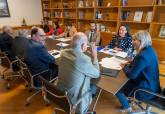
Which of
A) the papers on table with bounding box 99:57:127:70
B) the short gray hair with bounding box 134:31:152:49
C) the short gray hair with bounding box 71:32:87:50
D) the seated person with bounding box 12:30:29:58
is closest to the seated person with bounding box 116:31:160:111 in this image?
the short gray hair with bounding box 134:31:152:49

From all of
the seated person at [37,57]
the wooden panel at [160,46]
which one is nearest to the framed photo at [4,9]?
the seated person at [37,57]

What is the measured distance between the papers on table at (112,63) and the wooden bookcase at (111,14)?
5.88 feet

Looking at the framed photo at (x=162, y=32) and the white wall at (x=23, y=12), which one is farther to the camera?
the white wall at (x=23, y=12)

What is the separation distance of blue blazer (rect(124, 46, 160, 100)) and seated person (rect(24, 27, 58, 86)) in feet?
3.57

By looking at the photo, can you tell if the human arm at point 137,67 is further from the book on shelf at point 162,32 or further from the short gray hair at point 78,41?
the book on shelf at point 162,32

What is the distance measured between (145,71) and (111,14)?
2.96 meters

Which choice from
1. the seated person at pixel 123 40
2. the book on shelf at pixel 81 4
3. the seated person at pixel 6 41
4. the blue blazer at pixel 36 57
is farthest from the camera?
the book on shelf at pixel 81 4

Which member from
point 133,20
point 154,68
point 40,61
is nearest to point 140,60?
point 154,68

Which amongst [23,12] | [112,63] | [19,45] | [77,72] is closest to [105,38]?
[112,63]

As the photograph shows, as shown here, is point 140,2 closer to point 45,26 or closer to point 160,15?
point 160,15

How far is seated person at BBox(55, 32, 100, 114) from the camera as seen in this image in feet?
4.48

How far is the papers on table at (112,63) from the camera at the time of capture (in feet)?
5.88

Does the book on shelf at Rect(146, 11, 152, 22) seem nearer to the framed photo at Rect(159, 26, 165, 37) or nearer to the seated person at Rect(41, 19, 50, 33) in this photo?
the framed photo at Rect(159, 26, 165, 37)

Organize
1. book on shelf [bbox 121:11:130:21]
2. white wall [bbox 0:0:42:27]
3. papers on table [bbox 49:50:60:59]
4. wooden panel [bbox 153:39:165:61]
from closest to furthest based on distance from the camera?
papers on table [bbox 49:50:60:59]
wooden panel [bbox 153:39:165:61]
book on shelf [bbox 121:11:130:21]
white wall [bbox 0:0:42:27]
